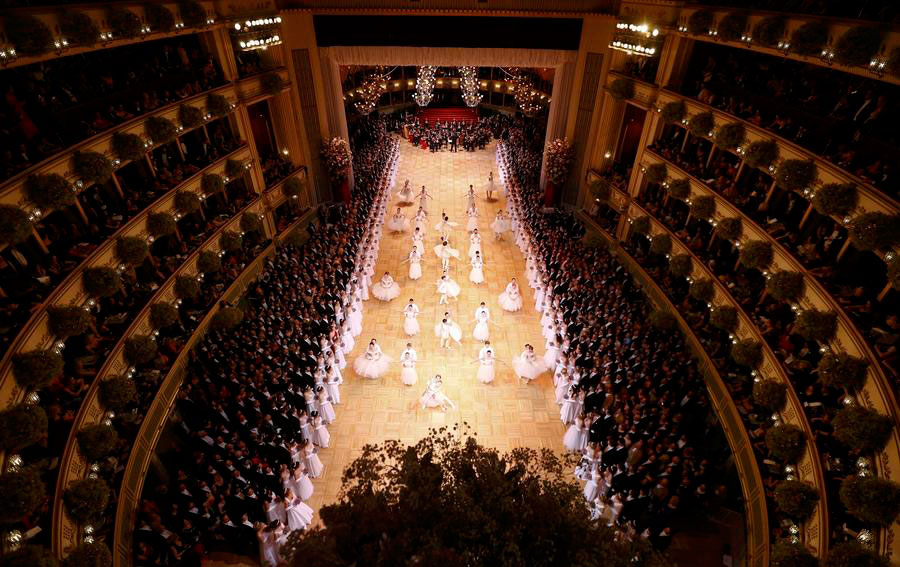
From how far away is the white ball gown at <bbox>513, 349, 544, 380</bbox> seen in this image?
47.8 feet

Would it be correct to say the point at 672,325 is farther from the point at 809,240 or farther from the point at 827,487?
the point at 827,487

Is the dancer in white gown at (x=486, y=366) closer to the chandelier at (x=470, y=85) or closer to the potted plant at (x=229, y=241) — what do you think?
the potted plant at (x=229, y=241)

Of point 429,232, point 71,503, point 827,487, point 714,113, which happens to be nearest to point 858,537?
point 827,487

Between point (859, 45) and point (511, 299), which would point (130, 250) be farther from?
point (859, 45)

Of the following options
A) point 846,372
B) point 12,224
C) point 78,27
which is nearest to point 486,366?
point 846,372

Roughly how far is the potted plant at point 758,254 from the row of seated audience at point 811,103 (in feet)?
7.05

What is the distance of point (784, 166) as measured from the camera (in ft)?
33.7

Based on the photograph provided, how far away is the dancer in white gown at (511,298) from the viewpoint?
17.6 metres

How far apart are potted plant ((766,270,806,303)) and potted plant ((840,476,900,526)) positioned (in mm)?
4193

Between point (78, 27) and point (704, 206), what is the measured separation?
15241 millimetres

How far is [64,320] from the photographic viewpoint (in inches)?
338

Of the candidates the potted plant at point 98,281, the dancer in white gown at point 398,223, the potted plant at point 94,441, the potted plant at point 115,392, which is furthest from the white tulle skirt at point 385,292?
the potted plant at point 94,441

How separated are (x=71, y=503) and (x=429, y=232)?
17.6 metres

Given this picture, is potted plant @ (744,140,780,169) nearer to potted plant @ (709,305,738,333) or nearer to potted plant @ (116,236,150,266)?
potted plant @ (709,305,738,333)
